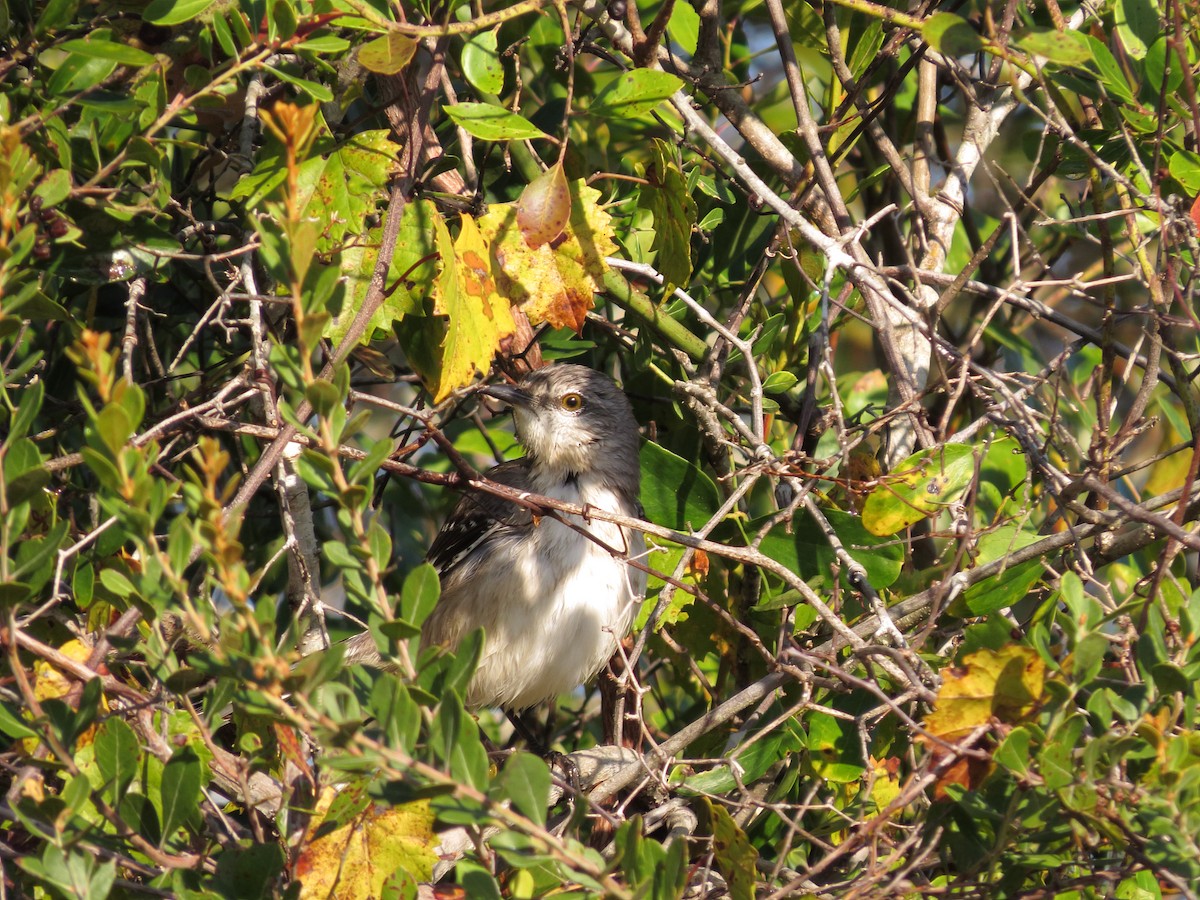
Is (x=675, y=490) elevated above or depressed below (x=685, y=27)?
below

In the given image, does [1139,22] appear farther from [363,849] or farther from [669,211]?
[363,849]

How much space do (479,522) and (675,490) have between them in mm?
1398

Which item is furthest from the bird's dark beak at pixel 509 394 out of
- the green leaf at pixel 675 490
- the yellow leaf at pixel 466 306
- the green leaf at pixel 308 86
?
the green leaf at pixel 308 86

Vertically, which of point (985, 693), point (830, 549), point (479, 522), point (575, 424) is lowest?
point (479, 522)

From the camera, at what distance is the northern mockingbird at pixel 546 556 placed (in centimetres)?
487

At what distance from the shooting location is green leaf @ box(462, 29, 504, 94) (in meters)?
3.50

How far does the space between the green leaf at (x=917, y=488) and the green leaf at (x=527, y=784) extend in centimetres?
183

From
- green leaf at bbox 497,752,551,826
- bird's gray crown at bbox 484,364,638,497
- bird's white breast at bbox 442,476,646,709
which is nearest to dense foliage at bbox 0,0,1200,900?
→ green leaf at bbox 497,752,551,826

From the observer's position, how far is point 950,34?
9.20ft

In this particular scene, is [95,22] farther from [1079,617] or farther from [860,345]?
[860,345]

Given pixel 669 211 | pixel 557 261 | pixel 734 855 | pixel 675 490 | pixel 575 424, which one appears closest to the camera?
pixel 734 855

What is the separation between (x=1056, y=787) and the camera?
7.89 ft

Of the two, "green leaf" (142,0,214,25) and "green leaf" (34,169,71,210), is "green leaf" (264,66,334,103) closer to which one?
"green leaf" (142,0,214,25)

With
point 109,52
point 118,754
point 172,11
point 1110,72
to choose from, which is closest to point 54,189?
point 109,52
